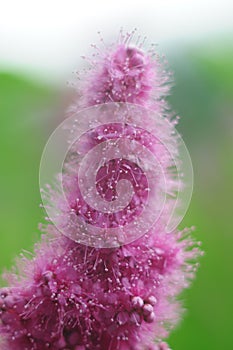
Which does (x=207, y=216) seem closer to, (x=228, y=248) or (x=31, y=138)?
(x=228, y=248)

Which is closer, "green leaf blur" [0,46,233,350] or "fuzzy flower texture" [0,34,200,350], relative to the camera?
"fuzzy flower texture" [0,34,200,350]

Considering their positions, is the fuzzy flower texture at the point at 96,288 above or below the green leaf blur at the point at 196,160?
below

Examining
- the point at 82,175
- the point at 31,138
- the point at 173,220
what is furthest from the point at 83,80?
the point at 31,138

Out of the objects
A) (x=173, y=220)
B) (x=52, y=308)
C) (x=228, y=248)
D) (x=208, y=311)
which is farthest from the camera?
(x=228, y=248)

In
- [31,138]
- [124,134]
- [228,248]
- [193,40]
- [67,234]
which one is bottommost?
[67,234]

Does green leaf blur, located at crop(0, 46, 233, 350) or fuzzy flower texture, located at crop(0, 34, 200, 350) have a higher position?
green leaf blur, located at crop(0, 46, 233, 350)

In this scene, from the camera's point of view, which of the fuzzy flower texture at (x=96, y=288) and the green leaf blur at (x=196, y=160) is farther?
the green leaf blur at (x=196, y=160)

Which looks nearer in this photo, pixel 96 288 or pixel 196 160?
pixel 96 288

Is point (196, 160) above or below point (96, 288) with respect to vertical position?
above
